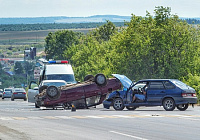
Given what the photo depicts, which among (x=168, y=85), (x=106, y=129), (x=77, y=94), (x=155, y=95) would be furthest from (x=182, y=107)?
(x=106, y=129)

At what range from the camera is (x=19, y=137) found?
1681cm

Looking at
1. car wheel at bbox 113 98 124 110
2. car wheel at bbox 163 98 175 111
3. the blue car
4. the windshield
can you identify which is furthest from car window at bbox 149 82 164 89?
the windshield

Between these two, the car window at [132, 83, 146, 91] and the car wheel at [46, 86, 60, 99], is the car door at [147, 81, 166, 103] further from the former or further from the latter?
the car wheel at [46, 86, 60, 99]

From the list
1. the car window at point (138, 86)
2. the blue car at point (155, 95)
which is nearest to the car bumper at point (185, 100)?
the blue car at point (155, 95)

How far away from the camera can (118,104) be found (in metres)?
31.4

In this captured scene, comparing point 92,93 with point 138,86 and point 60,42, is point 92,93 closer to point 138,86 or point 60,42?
point 138,86

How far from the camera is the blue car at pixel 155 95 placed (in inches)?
1172

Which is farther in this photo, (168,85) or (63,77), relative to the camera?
(63,77)

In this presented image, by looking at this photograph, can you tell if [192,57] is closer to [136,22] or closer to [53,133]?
[136,22]

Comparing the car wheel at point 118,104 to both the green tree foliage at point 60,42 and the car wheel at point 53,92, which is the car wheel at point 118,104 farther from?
the green tree foliage at point 60,42

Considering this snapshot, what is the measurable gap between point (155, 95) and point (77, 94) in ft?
15.6

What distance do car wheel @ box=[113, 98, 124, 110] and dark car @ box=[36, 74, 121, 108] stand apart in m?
2.41

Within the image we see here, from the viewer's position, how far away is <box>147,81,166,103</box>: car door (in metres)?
30.3

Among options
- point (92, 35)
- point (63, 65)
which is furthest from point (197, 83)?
point (92, 35)
